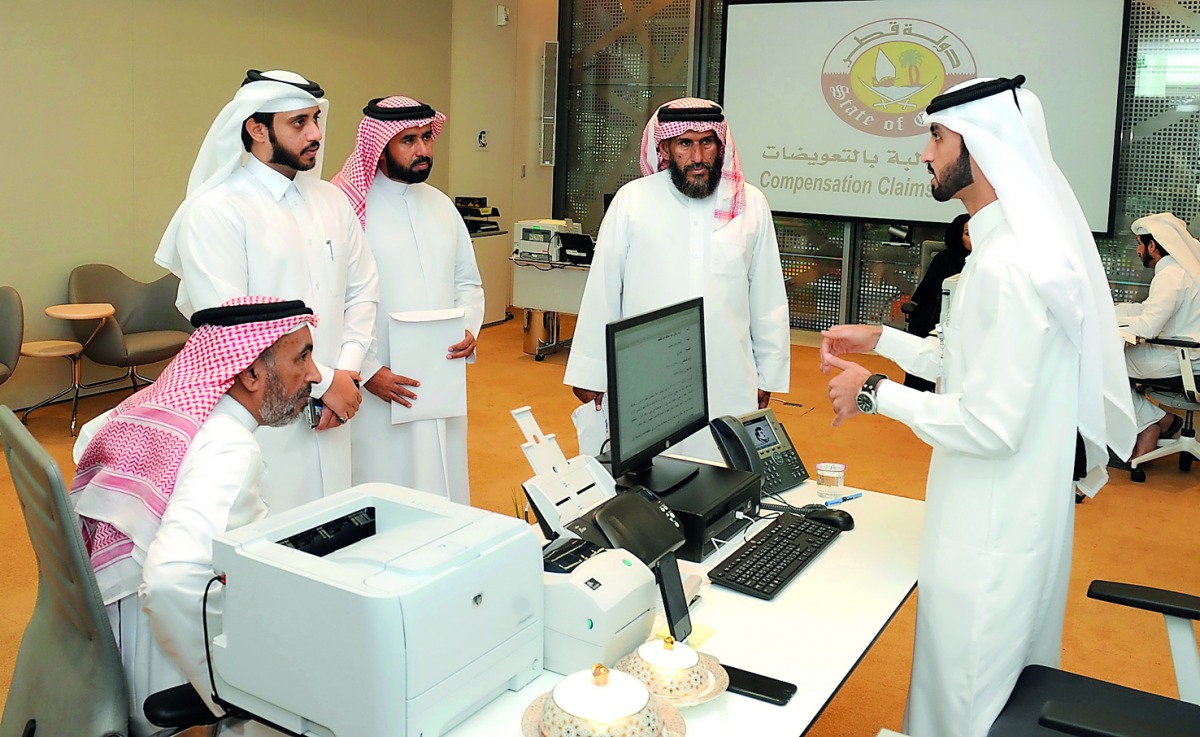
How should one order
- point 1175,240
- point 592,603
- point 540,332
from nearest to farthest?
1. point 592,603
2. point 1175,240
3. point 540,332

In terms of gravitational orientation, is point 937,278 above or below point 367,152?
below

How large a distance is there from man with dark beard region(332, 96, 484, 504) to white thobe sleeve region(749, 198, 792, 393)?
101cm

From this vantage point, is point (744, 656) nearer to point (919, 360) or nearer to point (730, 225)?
point (919, 360)

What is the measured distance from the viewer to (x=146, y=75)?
655cm

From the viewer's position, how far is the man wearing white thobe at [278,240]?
3074mm

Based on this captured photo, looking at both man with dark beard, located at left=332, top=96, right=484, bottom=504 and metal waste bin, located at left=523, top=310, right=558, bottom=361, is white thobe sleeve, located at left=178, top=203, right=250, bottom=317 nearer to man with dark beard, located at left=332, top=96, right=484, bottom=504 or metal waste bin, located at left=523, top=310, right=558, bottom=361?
man with dark beard, located at left=332, top=96, right=484, bottom=504

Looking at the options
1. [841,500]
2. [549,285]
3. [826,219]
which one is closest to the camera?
[841,500]

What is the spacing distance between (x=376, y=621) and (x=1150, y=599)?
1616 mm

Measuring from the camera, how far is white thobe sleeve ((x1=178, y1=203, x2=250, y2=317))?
→ 9.96ft

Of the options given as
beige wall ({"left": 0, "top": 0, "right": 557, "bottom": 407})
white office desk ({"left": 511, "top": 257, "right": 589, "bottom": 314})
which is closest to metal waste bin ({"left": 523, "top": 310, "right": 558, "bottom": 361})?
white office desk ({"left": 511, "top": 257, "right": 589, "bottom": 314})

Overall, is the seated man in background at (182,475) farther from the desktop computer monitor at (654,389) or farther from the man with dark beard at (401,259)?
the man with dark beard at (401,259)

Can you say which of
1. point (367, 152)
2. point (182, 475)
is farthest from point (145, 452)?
point (367, 152)

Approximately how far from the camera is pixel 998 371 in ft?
7.02

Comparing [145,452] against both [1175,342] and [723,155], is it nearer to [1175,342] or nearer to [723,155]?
[723,155]
